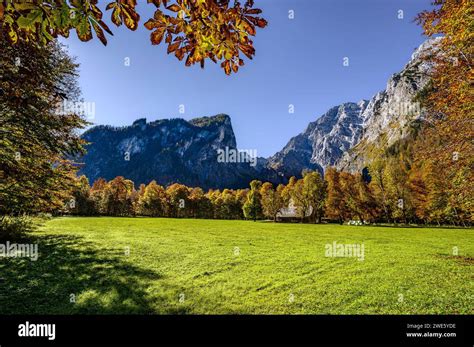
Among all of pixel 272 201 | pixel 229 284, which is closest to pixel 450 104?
pixel 229 284

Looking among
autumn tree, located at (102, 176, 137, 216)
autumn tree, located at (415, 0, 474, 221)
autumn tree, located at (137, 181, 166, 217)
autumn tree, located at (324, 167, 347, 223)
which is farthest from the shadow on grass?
autumn tree, located at (102, 176, 137, 216)

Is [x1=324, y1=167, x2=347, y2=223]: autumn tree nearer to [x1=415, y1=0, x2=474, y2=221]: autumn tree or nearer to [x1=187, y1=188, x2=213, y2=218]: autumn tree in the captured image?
[x1=187, y1=188, x2=213, y2=218]: autumn tree

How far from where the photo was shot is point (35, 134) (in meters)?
14.2

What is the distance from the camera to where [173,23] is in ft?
9.76

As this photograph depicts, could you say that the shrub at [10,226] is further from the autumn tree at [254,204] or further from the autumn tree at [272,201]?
the autumn tree at [254,204]

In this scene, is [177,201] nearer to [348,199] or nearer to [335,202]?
[335,202]

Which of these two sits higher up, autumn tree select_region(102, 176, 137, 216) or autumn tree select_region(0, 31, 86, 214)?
autumn tree select_region(0, 31, 86, 214)

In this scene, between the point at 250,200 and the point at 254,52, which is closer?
the point at 254,52

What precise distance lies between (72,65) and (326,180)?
68.4m

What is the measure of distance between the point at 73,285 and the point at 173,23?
968cm

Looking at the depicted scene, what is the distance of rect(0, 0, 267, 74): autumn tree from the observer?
7.94ft

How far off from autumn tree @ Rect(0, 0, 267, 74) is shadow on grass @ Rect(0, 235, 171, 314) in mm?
6694
